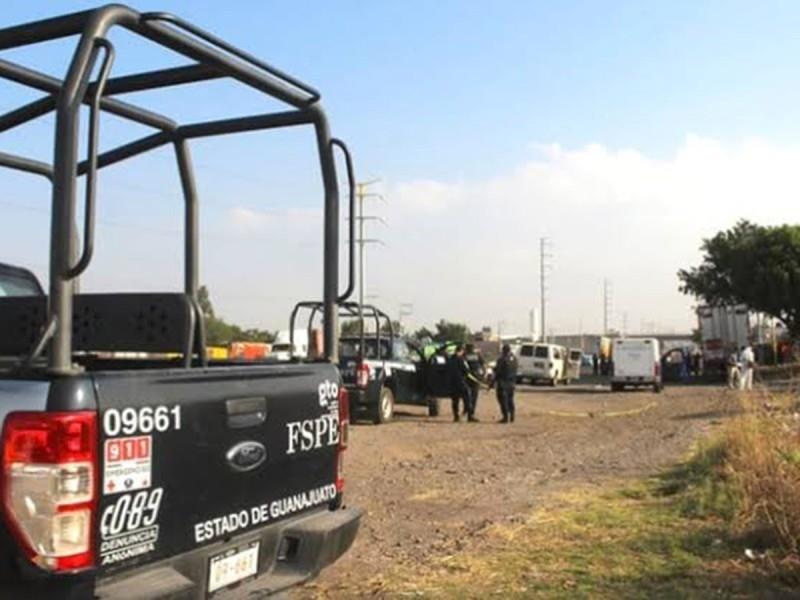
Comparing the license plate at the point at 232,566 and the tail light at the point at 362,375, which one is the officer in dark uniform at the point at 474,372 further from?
the license plate at the point at 232,566

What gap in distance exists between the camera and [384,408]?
19375 millimetres

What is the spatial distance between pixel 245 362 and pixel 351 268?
0.96 meters

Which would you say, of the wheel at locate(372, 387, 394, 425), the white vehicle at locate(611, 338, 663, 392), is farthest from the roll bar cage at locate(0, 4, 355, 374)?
the white vehicle at locate(611, 338, 663, 392)

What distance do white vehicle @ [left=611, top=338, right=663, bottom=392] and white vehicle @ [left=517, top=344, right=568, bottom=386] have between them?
583cm

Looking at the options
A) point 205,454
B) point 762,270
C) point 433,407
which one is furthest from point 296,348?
point 762,270

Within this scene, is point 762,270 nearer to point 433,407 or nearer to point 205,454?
point 433,407

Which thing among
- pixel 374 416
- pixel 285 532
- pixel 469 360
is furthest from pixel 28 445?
pixel 469 360

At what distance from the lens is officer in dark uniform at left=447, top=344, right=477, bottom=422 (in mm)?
20547

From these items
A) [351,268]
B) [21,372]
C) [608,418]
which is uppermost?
[351,268]

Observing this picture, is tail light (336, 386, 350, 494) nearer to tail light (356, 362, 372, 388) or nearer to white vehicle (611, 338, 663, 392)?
tail light (356, 362, 372, 388)

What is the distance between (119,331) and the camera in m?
5.10

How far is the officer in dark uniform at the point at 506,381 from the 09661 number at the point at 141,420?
55.7ft

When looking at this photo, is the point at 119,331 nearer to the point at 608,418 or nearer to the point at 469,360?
the point at 469,360

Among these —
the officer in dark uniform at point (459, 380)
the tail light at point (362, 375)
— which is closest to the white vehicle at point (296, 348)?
the tail light at point (362, 375)
